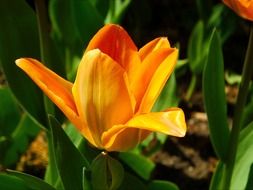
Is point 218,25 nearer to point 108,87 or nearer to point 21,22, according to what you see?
point 21,22

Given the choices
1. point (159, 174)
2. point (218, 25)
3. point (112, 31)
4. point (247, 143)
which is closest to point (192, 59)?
point (218, 25)

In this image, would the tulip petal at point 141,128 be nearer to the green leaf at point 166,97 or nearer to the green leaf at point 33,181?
the green leaf at point 33,181

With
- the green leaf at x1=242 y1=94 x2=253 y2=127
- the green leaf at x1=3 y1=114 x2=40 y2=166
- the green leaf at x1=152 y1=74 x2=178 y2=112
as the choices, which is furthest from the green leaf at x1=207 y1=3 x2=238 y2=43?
the green leaf at x1=3 y1=114 x2=40 y2=166

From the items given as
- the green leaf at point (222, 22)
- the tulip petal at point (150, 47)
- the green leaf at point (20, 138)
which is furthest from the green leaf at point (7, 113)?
the green leaf at point (222, 22)

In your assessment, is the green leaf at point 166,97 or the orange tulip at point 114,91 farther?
the green leaf at point 166,97

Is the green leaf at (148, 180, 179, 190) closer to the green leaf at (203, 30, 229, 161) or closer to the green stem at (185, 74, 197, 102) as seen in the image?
the green leaf at (203, 30, 229, 161)

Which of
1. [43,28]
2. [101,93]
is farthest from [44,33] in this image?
[101,93]
